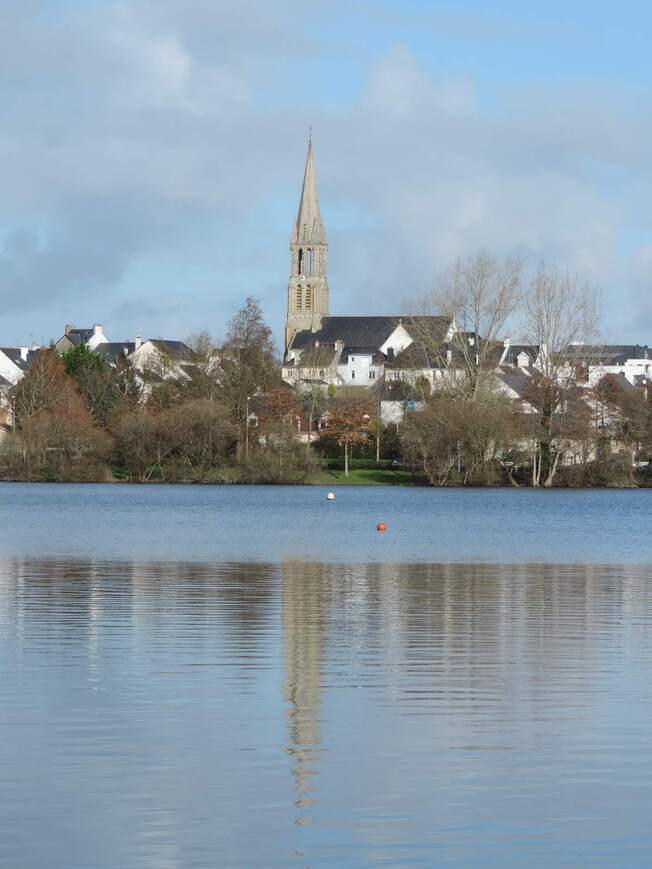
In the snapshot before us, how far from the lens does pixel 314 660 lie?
16828 mm

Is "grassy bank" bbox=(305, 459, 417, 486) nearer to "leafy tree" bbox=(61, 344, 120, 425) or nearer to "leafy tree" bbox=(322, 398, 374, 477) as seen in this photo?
"leafy tree" bbox=(322, 398, 374, 477)

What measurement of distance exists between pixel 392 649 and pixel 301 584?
8.85 metres

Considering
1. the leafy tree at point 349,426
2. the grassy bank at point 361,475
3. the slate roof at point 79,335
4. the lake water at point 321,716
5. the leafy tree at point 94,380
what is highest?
the slate roof at point 79,335

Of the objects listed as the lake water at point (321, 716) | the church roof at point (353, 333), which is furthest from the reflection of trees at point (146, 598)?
the church roof at point (353, 333)

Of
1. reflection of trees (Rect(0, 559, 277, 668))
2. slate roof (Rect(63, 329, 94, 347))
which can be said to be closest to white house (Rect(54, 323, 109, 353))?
slate roof (Rect(63, 329, 94, 347))

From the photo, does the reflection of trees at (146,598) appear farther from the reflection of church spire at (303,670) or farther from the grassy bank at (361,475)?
the grassy bank at (361,475)

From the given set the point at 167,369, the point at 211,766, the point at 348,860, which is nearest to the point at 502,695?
the point at 211,766

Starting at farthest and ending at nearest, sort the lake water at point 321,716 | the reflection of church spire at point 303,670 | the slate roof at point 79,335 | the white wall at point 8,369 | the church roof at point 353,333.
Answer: the church roof at point 353,333
the slate roof at point 79,335
the white wall at point 8,369
the reflection of church spire at point 303,670
the lake water at point 321,716

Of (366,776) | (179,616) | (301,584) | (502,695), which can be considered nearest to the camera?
(366,776)

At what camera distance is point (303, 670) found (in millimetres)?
16062

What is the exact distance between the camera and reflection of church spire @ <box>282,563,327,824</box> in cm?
1134

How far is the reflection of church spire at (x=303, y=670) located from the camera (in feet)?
37.2

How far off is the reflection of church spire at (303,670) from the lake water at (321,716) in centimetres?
4

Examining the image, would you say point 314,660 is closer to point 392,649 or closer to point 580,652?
point 392,649
